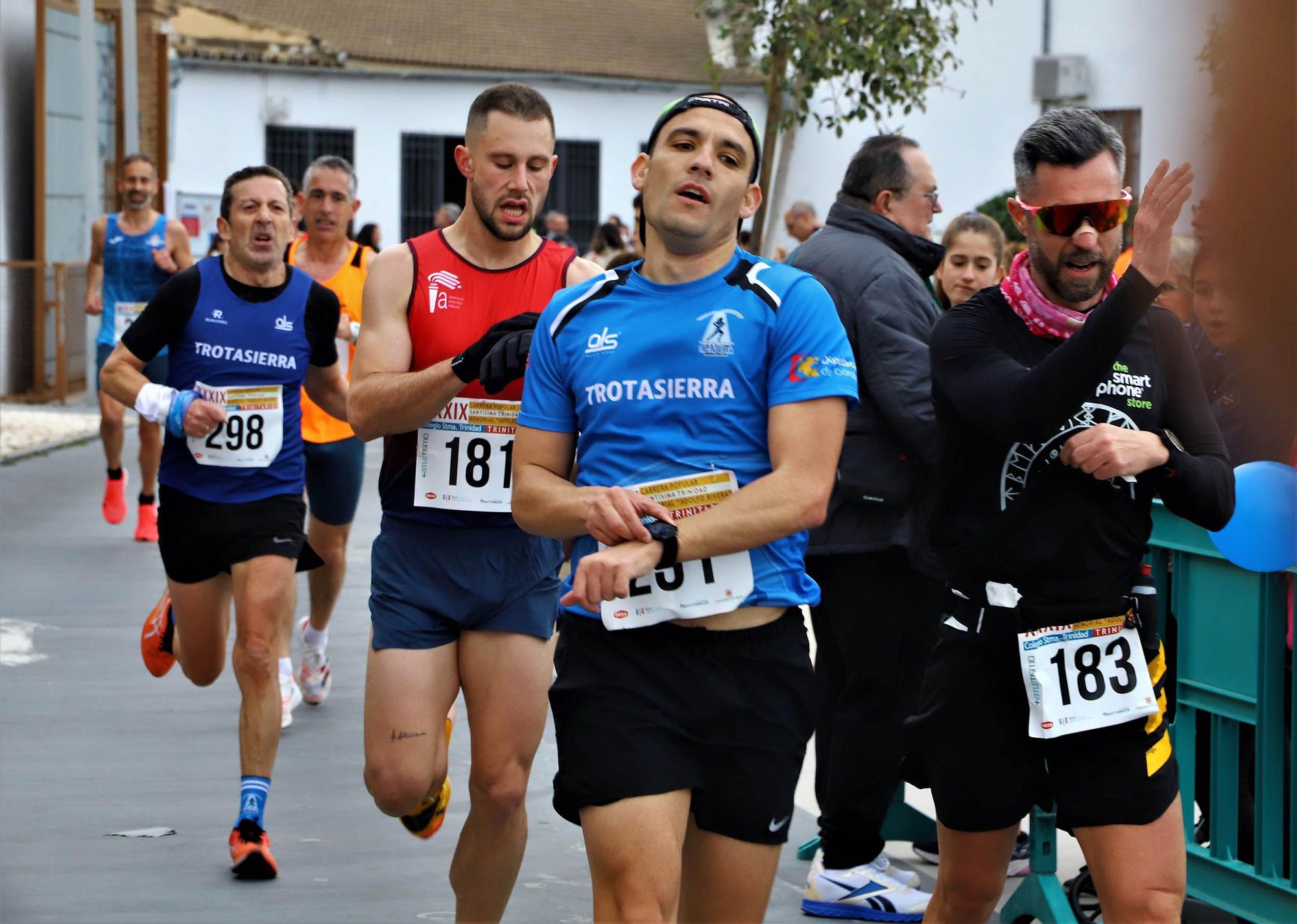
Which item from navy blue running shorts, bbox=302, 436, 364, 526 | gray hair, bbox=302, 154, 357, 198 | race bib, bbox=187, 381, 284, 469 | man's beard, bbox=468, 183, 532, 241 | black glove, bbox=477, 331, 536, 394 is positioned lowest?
navy blue running shorts, bbox=302, 436, 364, 526

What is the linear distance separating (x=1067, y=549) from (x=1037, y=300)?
0.48m

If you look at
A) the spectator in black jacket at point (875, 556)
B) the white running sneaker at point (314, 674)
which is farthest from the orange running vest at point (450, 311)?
the white running sneaker at point (314, 674)

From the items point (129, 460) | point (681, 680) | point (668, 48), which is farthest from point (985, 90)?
point (681, 680)

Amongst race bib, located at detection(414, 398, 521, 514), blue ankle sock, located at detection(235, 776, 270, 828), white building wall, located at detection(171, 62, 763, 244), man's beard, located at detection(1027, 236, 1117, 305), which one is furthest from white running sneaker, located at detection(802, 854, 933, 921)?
white building wall, located at detection(171, 62, 763, 244)

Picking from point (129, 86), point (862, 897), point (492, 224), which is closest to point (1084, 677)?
point (862, 897)

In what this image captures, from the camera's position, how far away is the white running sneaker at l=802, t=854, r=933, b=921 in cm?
463

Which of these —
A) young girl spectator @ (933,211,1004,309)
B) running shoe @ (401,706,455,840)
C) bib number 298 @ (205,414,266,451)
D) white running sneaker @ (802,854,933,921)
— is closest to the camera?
running shoe @ (401,706,455,840)

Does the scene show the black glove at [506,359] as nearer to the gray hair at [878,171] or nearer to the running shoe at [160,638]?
the gray hair at [878,171]

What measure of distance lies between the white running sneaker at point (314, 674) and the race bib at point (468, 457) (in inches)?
127

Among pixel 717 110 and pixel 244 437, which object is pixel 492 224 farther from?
pixel 244 437

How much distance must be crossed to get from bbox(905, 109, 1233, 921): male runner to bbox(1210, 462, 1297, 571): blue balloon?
0.23 feet

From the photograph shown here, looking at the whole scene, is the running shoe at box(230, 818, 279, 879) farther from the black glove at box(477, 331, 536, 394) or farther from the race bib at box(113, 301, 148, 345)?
the race bib at box(113, 301, 148, 345)

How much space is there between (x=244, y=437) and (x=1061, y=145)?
3212mm

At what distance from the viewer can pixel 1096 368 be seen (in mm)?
2877
